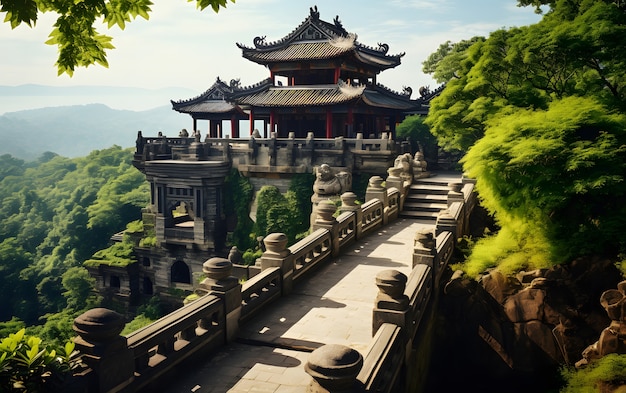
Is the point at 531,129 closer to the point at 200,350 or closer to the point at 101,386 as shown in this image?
the point at 200,350

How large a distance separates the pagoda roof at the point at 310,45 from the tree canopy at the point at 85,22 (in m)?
27.2

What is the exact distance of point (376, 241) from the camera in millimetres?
16516

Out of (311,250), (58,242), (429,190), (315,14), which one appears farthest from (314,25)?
(58,242)

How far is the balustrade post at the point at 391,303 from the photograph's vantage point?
8.25m

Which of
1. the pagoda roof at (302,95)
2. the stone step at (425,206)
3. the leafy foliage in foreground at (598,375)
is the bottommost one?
the leafy foliage in foreground at (598,375)

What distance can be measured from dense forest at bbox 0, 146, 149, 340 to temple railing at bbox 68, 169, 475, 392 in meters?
27.3

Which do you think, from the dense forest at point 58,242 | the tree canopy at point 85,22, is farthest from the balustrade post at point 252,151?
the tree canopy at point 85,22

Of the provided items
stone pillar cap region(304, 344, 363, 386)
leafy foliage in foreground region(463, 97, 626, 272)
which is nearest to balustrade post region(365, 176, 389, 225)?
leafy foliage in foreground region(463, 97, 626, 272)

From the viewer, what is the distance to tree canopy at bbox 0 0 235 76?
5.11 meters

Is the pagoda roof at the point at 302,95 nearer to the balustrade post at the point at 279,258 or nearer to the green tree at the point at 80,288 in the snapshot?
the green tree at the point at 80,288

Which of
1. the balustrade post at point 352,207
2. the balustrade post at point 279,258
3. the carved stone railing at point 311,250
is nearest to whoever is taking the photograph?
the balustrade post at point 279,258

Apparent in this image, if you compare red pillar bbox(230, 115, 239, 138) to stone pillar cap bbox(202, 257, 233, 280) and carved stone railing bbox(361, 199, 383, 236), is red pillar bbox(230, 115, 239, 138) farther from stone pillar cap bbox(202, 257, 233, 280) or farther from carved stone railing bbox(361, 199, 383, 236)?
stone pillar cap bbox(202, 257, 233, 280)

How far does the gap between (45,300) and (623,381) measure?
49.8 metres

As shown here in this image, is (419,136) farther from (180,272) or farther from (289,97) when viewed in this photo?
(180,272)
